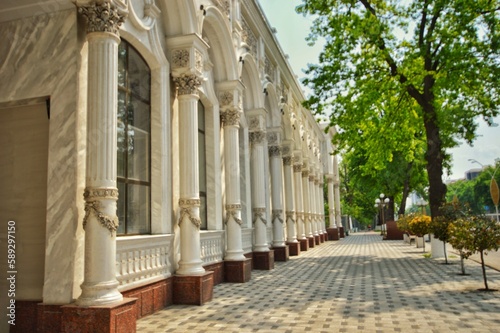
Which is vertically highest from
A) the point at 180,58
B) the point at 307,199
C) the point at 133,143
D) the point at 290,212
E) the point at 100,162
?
the point at 180,58

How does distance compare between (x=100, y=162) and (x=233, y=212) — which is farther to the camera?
(x=233, y=212)

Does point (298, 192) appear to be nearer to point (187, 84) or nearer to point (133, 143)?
point (187, 84)

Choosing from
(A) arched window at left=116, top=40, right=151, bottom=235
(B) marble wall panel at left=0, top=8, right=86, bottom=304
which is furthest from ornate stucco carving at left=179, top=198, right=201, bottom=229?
(B) marble wall panel at left=0, top=8, right=86, bottom=304

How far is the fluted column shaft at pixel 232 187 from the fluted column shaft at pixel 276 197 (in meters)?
5.45

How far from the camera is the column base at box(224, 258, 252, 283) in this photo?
36.2ft

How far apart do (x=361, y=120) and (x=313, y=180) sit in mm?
12072

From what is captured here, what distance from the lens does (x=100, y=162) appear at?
5645 millimetres

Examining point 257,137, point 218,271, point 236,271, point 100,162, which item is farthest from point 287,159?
point 100,162

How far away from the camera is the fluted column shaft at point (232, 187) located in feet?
37.5

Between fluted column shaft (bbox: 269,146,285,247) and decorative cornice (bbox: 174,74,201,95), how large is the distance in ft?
28.6

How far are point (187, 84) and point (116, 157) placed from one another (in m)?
3.23

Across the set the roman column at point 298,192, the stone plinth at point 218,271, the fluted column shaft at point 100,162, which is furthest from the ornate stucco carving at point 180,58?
the roman column at point 298,192

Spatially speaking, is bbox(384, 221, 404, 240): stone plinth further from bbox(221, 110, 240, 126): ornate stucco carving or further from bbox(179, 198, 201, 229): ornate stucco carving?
bbox(179, 198, 201, 229): ornate stucco carving

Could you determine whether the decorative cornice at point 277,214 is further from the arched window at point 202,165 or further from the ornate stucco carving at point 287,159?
the arched window at point 202,165
